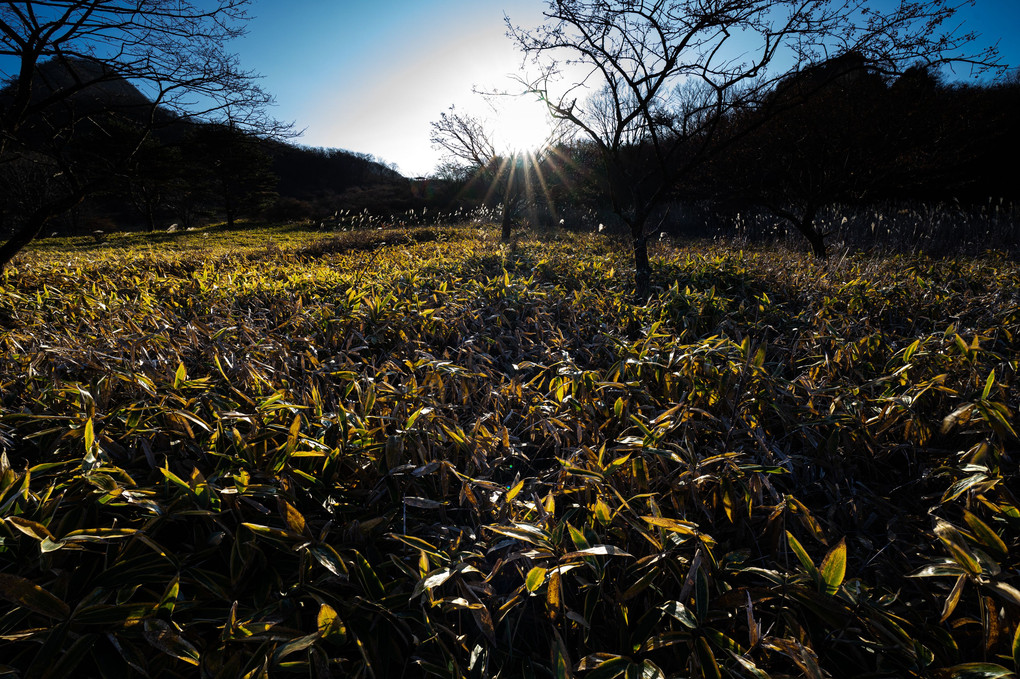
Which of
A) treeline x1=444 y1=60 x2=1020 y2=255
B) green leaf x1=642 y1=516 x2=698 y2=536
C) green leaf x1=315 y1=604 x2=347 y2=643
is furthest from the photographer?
treeline x1=444 y1=60 x2=1020 y2=255

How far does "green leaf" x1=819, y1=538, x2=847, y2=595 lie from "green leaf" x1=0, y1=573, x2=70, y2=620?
5.30ft

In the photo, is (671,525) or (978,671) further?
(671,525)

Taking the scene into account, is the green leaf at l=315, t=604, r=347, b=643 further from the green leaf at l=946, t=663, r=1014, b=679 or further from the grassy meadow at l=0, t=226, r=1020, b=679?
the green leaf at l=946, t=663, r=1014, b=679

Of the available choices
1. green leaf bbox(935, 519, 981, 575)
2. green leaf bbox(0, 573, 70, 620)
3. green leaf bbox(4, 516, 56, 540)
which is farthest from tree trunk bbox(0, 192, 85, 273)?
green leaf bbox(935, 519, 981, 575)

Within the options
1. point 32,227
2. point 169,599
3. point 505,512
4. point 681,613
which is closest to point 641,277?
point 505,512

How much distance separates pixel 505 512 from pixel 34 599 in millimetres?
1045

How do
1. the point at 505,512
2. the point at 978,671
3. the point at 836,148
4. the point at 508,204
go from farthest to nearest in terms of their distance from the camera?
1. the point at 508,204
2. the point at 836,148
3. the point at 505,512
4. the point at 978,671

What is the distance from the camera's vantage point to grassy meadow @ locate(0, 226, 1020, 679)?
0.90 metres

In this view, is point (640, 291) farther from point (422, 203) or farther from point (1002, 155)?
point (422, 203)

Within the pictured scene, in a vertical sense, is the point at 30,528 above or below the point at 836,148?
below

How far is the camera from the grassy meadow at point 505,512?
0.90 metres

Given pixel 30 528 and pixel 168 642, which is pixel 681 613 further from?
pixel 30 528

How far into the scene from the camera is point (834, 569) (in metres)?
0.94

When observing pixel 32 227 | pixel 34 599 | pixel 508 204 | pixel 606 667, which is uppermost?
pixel 508 204
